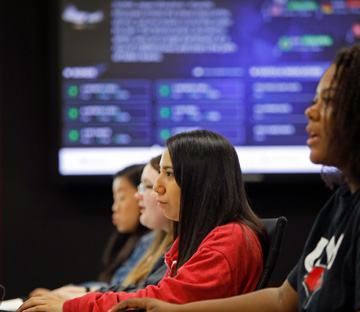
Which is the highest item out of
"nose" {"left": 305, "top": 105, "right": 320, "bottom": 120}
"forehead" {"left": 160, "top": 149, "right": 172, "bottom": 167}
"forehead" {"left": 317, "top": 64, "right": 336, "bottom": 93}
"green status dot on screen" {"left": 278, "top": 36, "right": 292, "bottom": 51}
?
"green status dot on screen" {"left": 278, "top": 36, "right": 292, "bottom": 51}

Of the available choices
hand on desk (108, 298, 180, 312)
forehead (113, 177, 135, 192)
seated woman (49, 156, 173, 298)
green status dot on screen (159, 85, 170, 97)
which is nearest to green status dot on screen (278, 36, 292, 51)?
green status dot on screen (159, 85, 170, 97)

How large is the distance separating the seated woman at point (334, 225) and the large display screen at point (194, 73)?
273cm

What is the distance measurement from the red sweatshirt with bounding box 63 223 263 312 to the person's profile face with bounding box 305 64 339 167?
492mm

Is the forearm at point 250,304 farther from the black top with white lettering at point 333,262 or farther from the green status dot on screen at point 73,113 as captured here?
the green status dot on screen at point 73,113

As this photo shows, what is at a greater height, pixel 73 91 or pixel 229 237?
pixel 73 91

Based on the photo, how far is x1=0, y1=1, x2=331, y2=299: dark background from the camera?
14.4 ft

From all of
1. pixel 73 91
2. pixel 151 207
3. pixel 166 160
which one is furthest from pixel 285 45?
pixel 166 160

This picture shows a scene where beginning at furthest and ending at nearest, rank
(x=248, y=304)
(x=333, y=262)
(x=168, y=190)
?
(x=168, y=190), (x=248, y=304), (x=333, y=262)

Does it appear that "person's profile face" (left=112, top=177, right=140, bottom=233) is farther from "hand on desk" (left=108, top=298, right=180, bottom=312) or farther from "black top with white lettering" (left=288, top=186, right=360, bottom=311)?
"black top with white lettering" (left=288, top=186, right=360, bottom=311)

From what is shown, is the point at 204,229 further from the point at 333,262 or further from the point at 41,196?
the point at 41,196

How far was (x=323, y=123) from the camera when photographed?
1474 mm

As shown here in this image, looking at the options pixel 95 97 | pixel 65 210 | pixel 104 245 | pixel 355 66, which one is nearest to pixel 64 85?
pixel 95 97

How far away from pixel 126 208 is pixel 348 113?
2231 mm

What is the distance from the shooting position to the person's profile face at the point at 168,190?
6.79 feet
